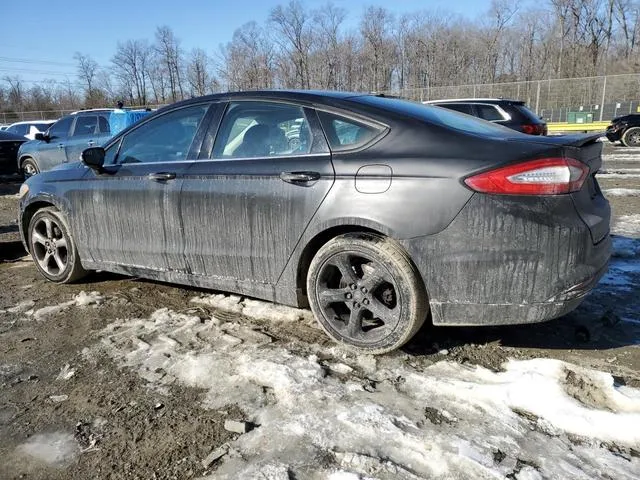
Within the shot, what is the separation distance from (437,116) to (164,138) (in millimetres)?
2074

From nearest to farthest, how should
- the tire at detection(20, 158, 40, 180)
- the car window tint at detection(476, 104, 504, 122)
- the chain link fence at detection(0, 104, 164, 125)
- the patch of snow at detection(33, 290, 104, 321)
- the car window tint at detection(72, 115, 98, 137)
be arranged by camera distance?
the patch of snow at detection(33, 290, 104, 321) → the car window tint at detection(476, 104, 504, 122) → the car window tint at detection(72, 115, 98, 137) → the tire at detection(20, 158, 40, 180) → the chain link fence at detection(0, 104, 164, 125)

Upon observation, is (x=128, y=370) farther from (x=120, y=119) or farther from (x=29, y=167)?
(x=29, y=167)

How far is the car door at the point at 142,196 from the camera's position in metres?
3.82

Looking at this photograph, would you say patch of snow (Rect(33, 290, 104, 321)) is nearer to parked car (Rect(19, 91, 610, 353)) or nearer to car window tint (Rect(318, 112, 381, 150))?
parked car (Rect(19, 91, 610, 353))

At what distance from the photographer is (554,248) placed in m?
2.69

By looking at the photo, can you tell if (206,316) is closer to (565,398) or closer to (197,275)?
(197,275)

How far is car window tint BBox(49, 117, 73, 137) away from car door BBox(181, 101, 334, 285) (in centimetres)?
992

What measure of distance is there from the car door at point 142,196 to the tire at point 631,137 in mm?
18414

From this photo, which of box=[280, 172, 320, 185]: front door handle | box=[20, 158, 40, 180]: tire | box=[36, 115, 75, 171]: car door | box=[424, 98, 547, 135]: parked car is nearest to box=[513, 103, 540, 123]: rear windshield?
box=[424, 98, 547, 135]: parked car

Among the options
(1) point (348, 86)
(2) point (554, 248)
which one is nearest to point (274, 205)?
(2) point (554, 248)

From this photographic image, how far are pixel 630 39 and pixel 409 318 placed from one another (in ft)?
219

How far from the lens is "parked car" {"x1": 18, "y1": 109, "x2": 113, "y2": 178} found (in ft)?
38.1

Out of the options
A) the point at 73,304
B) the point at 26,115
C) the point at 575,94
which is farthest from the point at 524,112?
the point at 26,115

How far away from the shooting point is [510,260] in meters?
2.72
